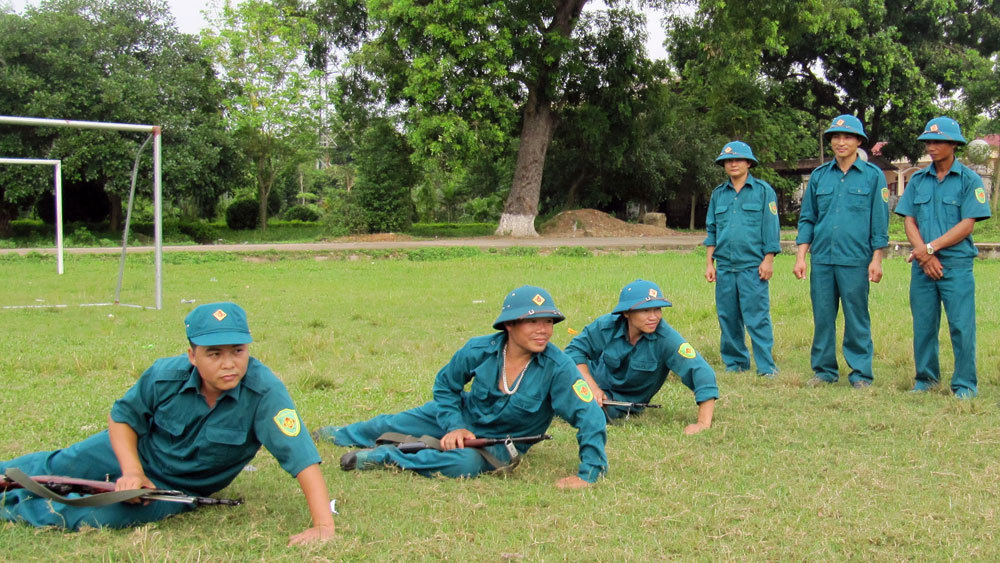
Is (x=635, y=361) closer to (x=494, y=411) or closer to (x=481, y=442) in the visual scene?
(x=494, y=411)

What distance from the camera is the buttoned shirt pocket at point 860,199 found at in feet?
23.6

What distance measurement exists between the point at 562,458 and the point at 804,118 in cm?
3425

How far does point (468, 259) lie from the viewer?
20547mm

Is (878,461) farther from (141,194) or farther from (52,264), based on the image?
(141,194)

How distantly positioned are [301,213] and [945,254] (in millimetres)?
36709

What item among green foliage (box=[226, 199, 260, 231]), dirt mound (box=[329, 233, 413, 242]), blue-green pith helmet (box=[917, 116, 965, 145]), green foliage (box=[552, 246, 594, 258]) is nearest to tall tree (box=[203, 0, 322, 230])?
green foliage (box=[226, 199, 260, 231])

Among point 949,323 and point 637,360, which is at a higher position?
point 949,323

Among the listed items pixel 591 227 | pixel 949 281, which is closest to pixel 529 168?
pixel 591 227

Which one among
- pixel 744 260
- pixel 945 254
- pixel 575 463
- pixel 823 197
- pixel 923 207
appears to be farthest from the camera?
pixel 744 260

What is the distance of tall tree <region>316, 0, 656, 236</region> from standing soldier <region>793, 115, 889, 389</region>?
17764 mm

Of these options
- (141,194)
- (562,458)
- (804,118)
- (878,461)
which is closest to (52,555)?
(562,458)

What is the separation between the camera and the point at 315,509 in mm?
3756

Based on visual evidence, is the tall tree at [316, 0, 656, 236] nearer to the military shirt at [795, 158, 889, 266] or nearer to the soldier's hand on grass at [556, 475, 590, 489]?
the military shirt at [795, 158, 889, 266]

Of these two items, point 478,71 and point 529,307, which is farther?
point 478,71
